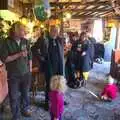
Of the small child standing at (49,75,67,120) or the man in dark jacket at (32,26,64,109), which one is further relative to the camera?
the man in dark jacket at (32,26,64,109)

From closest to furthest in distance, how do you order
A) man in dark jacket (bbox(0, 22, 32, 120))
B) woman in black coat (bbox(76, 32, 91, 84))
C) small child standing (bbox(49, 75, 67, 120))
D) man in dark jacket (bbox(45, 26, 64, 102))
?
small child standing (bbox(49, 75, 67, 120)) < man in dark jacket (bbox(0, 22, 32, 120)) < man in dark jacket (bbox(45, 26, 64, 102)) < woman in black coat (bbox(76, 32, 91, 84))

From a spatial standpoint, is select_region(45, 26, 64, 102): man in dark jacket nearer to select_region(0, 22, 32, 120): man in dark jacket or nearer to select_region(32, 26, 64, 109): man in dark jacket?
select_region(32, 26, 64, 109): man in dark jacket

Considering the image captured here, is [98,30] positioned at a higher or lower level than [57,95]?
higher

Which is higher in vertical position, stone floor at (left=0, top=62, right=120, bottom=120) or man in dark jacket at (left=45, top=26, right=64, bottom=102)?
man in dark jacket at (left=45, top=26, right=64, bottom=102)

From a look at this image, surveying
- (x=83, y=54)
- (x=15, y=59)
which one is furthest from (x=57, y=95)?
(x=83, y=54)

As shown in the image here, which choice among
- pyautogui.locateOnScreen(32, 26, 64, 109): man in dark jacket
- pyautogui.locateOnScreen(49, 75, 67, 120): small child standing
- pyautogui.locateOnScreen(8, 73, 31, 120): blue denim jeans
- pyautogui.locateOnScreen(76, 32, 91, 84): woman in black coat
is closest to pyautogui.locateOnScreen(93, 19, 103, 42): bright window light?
pyautogui.locateOnScreen(76, 32, 91, 84): woman in black coat

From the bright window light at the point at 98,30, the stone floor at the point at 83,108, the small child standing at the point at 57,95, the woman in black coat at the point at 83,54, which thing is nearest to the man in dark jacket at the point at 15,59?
the small child standing at the point at 57,95

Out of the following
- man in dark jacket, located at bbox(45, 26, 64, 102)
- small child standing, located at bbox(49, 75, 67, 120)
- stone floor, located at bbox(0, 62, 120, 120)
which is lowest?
stone floor, located at bbox(0, 62, 120, 120)

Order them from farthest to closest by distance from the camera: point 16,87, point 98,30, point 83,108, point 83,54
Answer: point 98,30
point 83,54
point 83,108
point 16,87

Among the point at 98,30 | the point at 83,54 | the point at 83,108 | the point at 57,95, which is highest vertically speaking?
the point at 98,30

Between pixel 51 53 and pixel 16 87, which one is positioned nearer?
pixel 16 87

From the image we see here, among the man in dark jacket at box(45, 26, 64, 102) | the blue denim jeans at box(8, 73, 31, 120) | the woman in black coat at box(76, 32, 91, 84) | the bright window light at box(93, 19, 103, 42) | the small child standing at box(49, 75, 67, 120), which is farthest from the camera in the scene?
the bright window light at box(93, 19, 103, 42)

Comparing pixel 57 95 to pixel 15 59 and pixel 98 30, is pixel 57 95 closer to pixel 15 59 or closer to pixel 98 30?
pixel 15 59

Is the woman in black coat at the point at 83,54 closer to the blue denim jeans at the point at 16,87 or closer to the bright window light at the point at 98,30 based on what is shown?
the blue denim jeans at the point at 16,87
